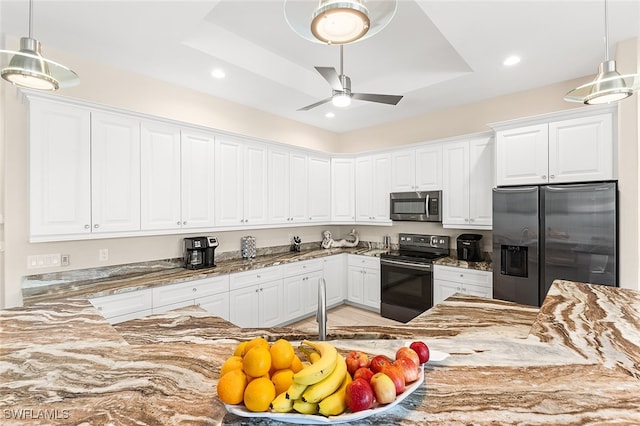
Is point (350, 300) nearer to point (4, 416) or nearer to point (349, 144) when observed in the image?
point (349, 144)

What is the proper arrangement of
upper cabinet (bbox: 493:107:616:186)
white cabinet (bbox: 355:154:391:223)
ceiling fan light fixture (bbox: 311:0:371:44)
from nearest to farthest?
ceiling fan light fixture (bbox: 311:0:371:44) → upper cabinet (bbox: 493:107:616:186) → white cabinet (bbox: 355:154:391:223)

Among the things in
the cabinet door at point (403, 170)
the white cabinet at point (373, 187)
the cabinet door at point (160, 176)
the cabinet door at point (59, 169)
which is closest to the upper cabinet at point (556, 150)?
the cabinet door at point (403, 170)

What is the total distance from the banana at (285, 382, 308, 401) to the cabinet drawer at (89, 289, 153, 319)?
246cm

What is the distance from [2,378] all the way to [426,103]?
14.9 feet

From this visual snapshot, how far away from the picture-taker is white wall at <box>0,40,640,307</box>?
7.98 ft

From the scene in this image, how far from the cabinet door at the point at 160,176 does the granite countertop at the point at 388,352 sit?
4.45 ft

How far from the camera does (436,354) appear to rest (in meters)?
1.12

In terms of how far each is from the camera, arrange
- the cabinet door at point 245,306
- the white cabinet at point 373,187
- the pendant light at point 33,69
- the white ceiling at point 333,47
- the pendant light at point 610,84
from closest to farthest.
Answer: the pendant light at point 33,69 → the pendant light at point 610,84 → the white ceiling at point 333,47 → the cabinet door at point 245,306 → the white cabinet at point 373,187

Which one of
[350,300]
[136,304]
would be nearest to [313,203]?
[350,300]

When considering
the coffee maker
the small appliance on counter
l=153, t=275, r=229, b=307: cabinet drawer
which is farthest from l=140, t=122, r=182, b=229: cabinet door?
the small appliance on counter

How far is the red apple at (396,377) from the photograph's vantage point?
83 cm

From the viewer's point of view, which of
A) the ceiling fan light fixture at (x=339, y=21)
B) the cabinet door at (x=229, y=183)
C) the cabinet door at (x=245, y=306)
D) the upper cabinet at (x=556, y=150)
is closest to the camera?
the ceiling fan light fixture at (x=339, y=21)

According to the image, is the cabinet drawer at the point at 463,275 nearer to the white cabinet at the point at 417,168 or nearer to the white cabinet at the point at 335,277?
the white cabinet at the point at 417,168

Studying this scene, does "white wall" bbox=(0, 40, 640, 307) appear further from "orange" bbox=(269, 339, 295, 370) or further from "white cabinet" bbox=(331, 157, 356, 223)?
"orange" bbox=(269, 339, 295, 370)
